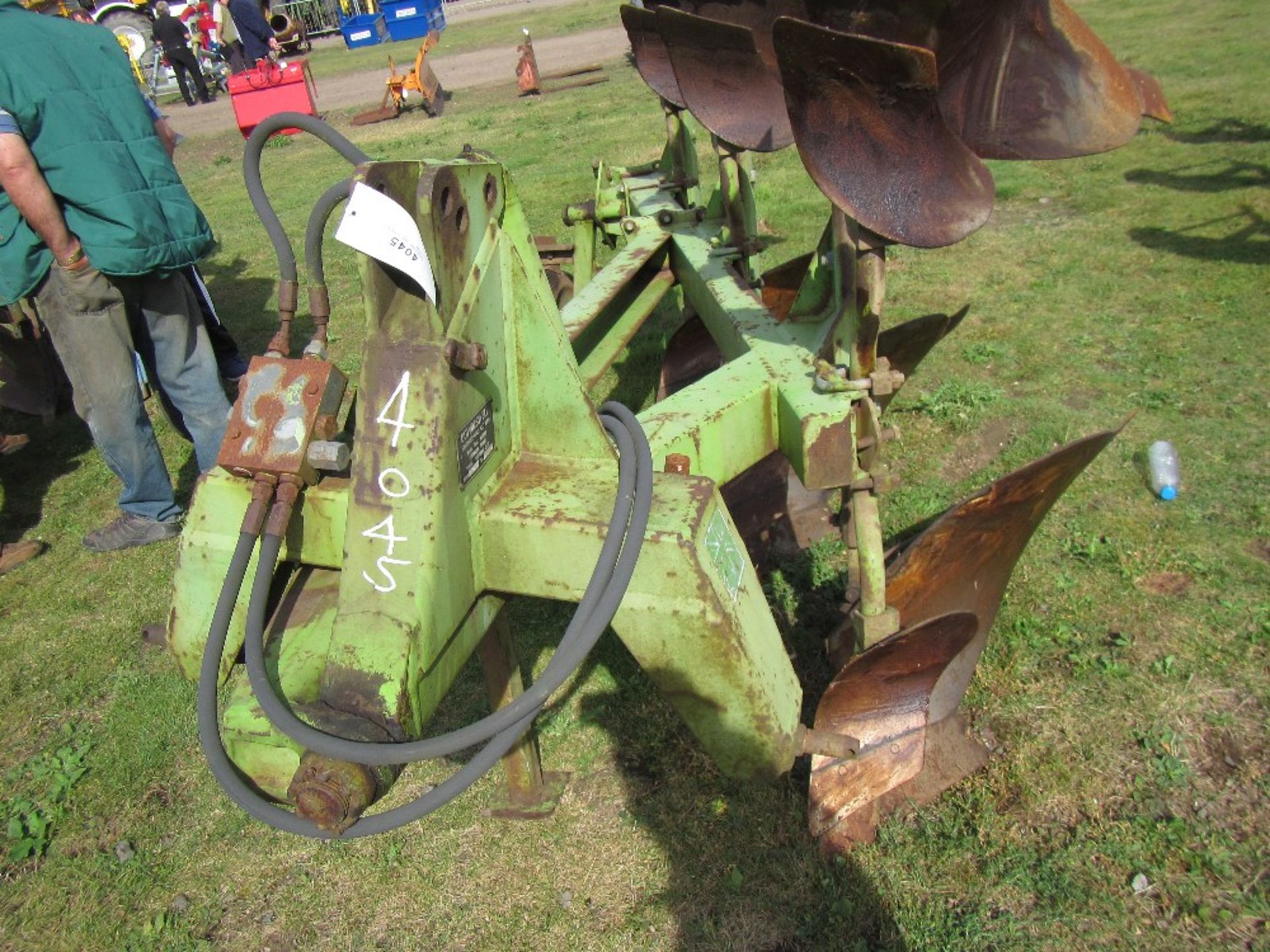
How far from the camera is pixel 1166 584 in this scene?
3.14 metres

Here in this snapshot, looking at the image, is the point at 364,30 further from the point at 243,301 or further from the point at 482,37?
the point at 243,301

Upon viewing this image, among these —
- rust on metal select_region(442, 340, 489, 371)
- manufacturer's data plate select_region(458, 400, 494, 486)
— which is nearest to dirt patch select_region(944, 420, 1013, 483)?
manufacturer's data plate select_region(458, 400, 494, 486)

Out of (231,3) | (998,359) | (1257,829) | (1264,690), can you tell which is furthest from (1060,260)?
(231,3)

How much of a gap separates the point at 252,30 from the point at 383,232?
56.6ft

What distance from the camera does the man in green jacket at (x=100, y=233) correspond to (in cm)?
329

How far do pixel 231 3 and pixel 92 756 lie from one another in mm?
16034

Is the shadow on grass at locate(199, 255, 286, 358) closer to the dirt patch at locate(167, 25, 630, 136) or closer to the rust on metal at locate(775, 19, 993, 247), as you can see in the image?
the rust on metal at locate(775, 19, 993, 247)

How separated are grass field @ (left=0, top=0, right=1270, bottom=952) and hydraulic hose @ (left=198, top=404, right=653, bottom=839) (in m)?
1.17

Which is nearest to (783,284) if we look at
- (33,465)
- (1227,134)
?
(33,465)

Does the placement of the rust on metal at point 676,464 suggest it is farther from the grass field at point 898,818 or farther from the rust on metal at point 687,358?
the rust on metal at point 687,358

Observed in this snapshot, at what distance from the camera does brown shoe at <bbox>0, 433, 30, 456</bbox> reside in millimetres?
5301

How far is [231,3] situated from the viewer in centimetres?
1541

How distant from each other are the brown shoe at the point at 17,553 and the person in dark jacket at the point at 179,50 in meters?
16.4

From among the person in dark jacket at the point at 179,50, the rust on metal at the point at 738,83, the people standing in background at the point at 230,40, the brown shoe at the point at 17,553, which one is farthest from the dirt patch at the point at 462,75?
the rust on metal at the point at 738,83
